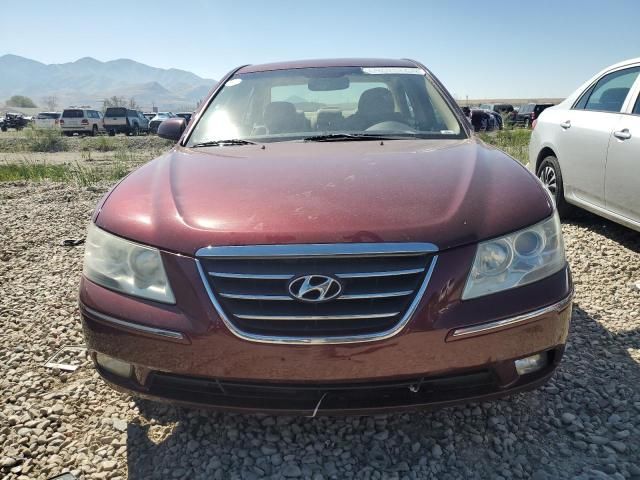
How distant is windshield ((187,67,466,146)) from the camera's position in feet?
9.64

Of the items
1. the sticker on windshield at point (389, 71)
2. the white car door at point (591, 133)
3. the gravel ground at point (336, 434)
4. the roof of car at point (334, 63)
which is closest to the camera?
the gravel ground at point (336, 434)

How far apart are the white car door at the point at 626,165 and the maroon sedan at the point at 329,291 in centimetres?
223

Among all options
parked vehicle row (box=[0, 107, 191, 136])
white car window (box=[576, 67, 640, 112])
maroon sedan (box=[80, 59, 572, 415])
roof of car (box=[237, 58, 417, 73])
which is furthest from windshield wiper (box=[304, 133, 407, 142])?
parked vehicle row (box=[0, 107, 191, 136])

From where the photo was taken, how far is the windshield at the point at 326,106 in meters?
2.94

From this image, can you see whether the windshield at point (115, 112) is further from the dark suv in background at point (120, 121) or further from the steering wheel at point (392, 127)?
the steering wheel at point (392, 127)

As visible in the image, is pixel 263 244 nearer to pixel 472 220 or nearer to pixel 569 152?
pixel 472 220

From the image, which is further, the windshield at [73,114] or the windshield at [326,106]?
the windshield at [73,114]

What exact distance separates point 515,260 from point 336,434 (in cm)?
101

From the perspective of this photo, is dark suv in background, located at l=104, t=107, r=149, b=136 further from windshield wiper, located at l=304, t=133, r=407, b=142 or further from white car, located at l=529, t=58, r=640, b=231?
windshield wiper, located at l=304, t=133, r=407, b=142

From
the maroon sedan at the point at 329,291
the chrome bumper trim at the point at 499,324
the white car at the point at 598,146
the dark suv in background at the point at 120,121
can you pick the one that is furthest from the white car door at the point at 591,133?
the dark suv in background at the point at 120,121

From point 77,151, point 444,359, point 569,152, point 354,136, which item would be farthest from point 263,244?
point 77,151

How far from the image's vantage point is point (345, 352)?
1651mm

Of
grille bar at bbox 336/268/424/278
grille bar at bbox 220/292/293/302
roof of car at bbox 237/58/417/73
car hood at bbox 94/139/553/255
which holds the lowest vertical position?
grille bar at bbox 220/292/293/302

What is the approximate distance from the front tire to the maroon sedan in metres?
3.16
